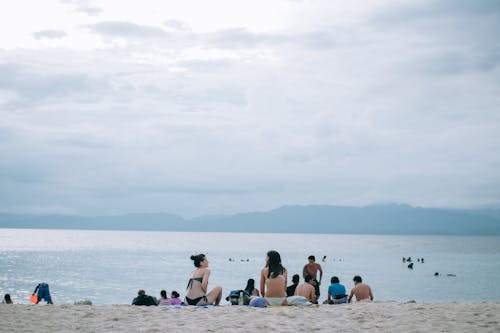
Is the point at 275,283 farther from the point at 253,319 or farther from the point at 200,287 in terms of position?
the point at 253,319

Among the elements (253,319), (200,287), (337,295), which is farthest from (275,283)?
(337,295)

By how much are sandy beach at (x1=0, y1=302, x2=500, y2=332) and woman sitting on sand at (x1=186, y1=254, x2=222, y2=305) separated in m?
0.76

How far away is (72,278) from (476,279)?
43.4 metres

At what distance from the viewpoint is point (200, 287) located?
43.4ft

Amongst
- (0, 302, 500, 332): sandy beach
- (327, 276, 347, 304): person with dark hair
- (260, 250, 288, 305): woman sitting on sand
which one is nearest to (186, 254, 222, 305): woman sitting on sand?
(0, 302, 500, 332): sandy beach

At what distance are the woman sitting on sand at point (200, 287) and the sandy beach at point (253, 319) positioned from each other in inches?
30.0

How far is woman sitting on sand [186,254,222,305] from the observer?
513 inches

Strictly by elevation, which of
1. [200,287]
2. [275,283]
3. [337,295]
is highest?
[275,283]

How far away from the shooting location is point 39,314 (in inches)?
446

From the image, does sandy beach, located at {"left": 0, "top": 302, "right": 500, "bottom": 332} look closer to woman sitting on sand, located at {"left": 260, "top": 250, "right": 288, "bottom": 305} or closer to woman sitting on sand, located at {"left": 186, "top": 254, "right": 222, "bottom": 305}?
woman sitting on sand, located at {"left": 186, "top": 254, "right": 222, "bottom": 305}

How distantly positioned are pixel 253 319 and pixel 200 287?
2635 mm

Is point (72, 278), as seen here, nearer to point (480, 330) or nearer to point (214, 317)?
point (214, 317)

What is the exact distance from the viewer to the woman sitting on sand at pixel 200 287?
1303cm

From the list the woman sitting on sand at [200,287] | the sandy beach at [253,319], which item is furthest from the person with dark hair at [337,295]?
the woman sitting on sand at [200,287]
